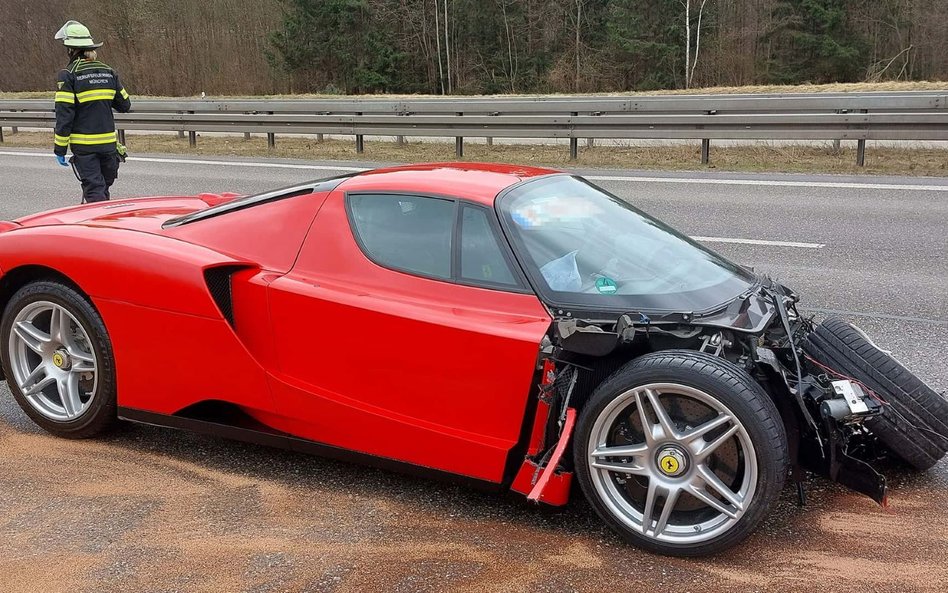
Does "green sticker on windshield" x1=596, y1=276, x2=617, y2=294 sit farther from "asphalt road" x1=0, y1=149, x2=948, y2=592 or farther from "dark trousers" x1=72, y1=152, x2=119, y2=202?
"dark trousers" x1=72, y1=152, x2=119, y2=202

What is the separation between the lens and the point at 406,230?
3.43 m

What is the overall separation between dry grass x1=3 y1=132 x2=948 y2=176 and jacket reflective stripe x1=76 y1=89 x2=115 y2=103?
7.63 meters

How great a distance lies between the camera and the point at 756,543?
9.86 feet

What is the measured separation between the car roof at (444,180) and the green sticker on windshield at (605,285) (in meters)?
0.53

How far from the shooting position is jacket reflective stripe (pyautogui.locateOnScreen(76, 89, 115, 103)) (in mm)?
7273

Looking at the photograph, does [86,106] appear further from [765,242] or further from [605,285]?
[765,242]

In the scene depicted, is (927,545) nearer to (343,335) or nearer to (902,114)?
(343,335)

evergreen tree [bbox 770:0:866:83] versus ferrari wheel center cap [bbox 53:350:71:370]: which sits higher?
evergreen tree [bbox 770:0:866:83]

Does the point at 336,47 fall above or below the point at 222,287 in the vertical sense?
above

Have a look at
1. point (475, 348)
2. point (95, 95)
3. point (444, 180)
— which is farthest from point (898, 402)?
point (95, 95)

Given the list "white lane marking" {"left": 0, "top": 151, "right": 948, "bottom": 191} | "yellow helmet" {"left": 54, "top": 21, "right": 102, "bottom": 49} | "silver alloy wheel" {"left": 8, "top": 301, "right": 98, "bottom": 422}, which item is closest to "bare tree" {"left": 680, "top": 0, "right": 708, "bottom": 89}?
"white lane marking" {"left": 0, "top": 151, "right": 948, "bottom": 191}

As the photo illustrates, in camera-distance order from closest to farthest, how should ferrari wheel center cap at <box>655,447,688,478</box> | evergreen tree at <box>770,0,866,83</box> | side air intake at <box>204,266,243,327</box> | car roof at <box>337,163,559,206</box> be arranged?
ferrari wheel center cap at <box>655,447,688,478</box>, car roof at <box>337,163,559,206</box>, side air intake at <box>204,266,243,327</box>, evergreen tree at <box>770,0,866,83</box>

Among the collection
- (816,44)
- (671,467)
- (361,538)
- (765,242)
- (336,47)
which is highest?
(336,47)

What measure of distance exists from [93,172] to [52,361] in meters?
4.09
